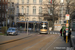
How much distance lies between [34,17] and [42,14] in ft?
19.3

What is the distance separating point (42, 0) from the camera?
63.7 metres

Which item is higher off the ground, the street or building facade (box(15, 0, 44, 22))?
building facade (box(15, 0, 44, 22))

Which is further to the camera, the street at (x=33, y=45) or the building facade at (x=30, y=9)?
the building facade at (x=30, y=9)

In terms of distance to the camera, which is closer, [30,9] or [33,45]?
[33,45]

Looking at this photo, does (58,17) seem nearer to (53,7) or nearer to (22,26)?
(53,7)

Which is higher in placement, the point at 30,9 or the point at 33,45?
the point at 30,9

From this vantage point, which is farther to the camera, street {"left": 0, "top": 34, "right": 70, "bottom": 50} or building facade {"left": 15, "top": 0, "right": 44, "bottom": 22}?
building facade {"left": 15, "top": 0, "right": 44, "bottom": 22}

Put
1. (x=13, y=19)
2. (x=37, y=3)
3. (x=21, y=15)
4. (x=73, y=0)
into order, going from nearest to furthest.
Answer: (x=73, y=0), (x=37, y=3), (x=21, y=15), (x=13, y=19)


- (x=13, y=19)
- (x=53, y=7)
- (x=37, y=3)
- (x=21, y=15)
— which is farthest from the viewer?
(x=13, y=19)

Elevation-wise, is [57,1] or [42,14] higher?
[57,1]

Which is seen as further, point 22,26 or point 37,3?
point 22,26

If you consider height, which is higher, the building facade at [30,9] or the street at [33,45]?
the building facade at [30,9]

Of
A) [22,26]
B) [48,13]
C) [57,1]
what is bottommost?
[22,26]

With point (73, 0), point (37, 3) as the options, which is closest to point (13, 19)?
point (37, 3)
